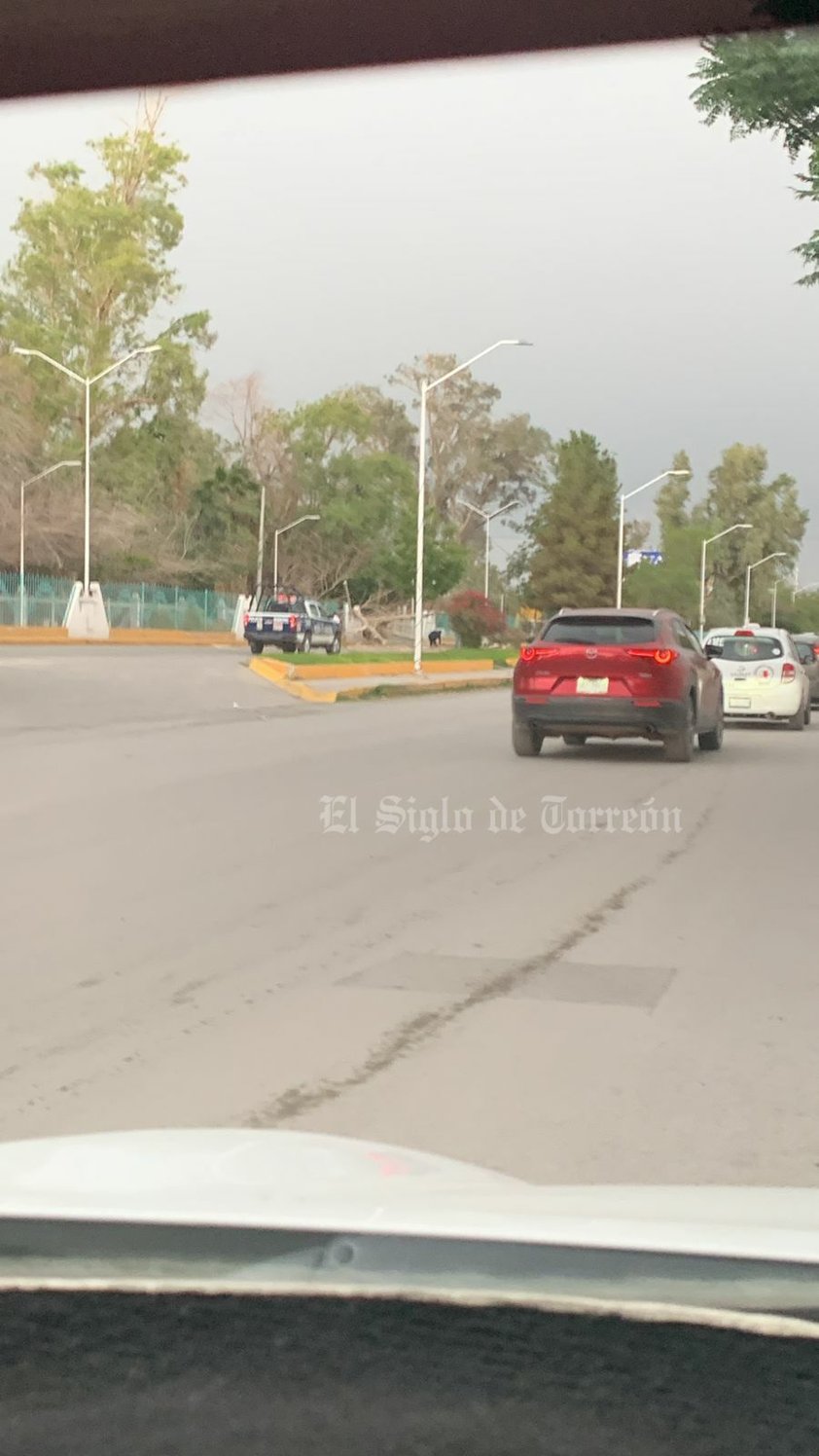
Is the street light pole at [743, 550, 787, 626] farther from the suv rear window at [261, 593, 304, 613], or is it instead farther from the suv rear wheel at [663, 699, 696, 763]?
the suv rear wheel at [663, 699, 696, 763]

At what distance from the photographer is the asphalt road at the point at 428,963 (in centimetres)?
518

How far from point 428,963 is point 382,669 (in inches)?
1307

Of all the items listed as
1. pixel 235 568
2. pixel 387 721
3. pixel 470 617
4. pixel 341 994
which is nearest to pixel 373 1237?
pixel 341 994

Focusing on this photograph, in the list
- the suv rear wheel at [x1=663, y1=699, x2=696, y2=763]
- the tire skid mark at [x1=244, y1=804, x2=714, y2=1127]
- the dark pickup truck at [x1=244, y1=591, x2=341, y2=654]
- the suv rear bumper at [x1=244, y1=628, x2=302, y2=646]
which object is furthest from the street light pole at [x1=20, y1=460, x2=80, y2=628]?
the tire skid mark at [x1=244, y1=804, x2=714, y2=1127]

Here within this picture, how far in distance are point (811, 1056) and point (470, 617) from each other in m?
58.4

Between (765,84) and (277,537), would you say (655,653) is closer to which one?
(765,84)

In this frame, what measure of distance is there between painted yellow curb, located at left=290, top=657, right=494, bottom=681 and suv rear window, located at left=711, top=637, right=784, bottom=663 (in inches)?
425

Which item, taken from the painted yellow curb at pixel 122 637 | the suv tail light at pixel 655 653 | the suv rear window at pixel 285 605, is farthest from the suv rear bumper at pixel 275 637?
the suv tail light at pixel 655 653

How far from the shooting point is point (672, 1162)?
4.73 meters

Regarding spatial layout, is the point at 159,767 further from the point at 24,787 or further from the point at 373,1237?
the point at 373,1237

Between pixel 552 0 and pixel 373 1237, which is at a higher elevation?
pixel 552 0

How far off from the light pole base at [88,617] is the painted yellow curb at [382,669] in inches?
507

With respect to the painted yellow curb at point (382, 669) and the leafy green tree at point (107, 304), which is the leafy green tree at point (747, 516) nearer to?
the leafy green tree at point (107, 304)

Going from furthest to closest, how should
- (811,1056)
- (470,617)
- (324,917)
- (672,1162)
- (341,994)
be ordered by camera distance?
(470,617)
(324,917)
(341,994)
(811,1056)
(672,1162)
